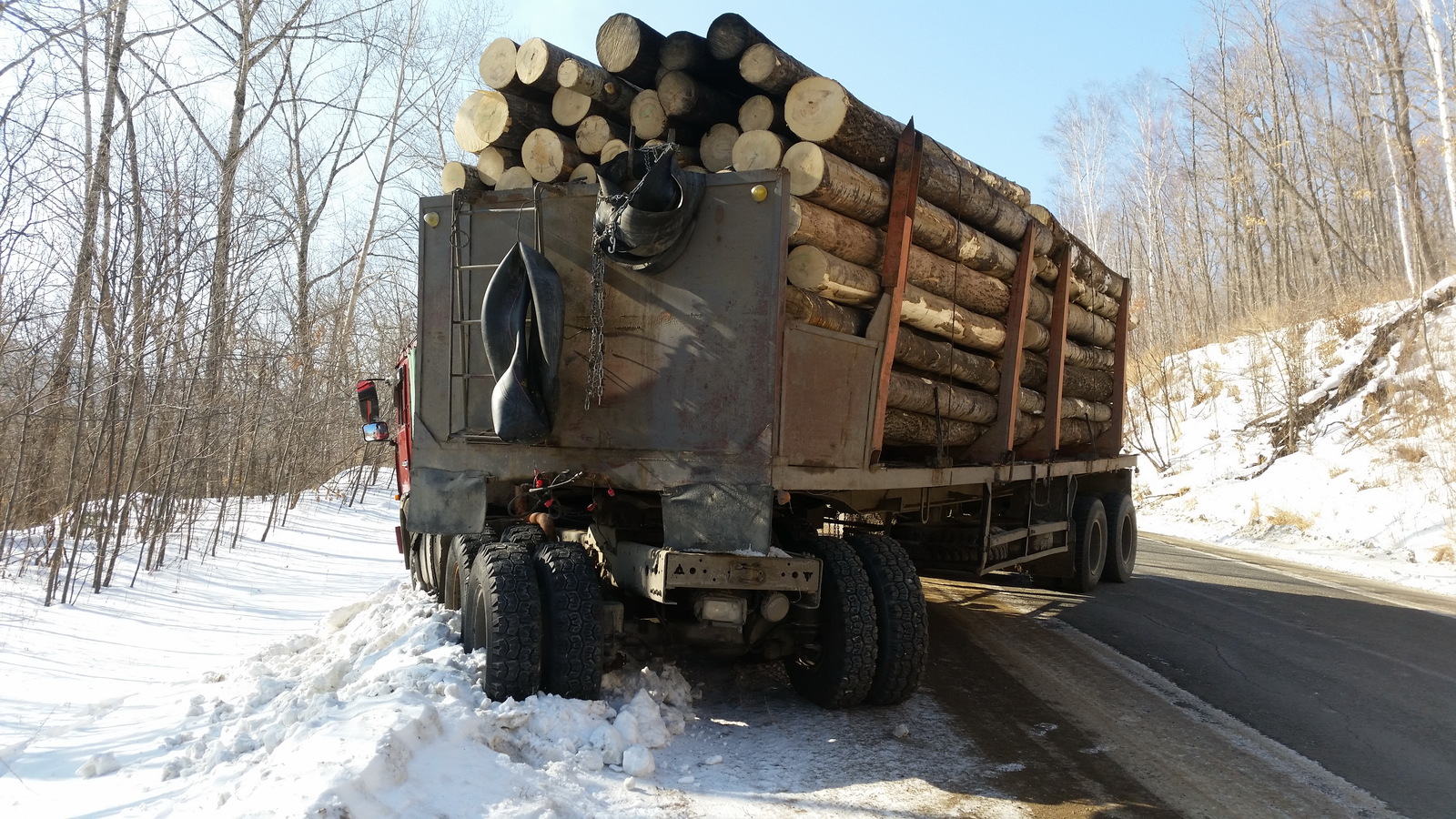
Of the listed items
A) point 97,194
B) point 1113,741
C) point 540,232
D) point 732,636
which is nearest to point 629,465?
point 732,636

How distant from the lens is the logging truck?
4.64 meters

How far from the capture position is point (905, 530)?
8141 mm

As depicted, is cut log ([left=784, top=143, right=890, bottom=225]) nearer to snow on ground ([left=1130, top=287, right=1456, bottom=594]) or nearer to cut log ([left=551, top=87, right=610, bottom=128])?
cut log ([left=551, top=87, right=610, bottom=128])

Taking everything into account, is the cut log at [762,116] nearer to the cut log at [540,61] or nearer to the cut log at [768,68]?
the cut log at [768,68]

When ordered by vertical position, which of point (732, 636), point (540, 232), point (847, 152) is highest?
point (847, 152)

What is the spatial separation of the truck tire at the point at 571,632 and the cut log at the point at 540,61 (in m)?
2.90

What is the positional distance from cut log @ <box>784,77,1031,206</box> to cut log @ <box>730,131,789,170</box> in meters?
0.16

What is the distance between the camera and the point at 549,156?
5.63 meters

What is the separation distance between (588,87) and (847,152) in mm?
1600

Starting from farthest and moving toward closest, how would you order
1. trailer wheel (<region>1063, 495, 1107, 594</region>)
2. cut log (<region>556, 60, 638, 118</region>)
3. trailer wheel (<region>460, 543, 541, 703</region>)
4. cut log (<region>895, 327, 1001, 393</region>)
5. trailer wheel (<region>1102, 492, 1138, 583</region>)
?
trailer wheel (<region>1102, 492, 1138, 583</region>), trailer wheel (<region>1063, 495, 1107, 594</region>), cut log (<region>895, 327, 1001, 393</region>), cut log (<region>556, 60, 638, 118</region>), trailer wheel (<region>460, 543, 541, 703</region>)

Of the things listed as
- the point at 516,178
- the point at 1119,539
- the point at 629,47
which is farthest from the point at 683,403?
the point at 1119,539

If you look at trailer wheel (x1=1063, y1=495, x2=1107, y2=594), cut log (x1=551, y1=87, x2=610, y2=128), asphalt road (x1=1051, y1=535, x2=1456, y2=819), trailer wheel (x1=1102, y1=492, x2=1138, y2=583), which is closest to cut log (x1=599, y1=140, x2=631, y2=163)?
cut log (x1=551, y1=87, x2=610, y2=128)

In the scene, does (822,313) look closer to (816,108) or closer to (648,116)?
(816,108)

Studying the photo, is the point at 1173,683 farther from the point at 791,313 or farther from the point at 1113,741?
the point at 791,313
